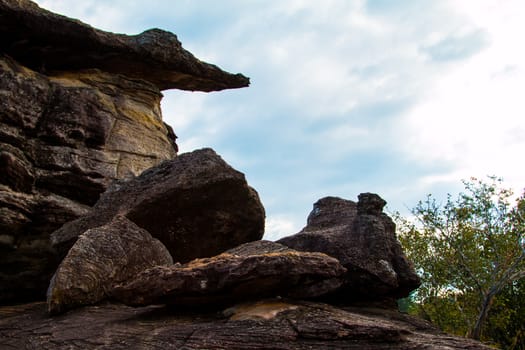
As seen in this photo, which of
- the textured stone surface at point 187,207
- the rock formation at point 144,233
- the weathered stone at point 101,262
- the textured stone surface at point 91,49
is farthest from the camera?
the textured stone surface at point 91,49

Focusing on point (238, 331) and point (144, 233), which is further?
point (144, 233)

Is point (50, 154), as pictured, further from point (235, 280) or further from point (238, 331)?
point (238, 331)

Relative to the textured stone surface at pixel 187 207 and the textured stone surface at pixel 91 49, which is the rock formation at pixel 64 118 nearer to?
the textured stone surface at pixel 91 49

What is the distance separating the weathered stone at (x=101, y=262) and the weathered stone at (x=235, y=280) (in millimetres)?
1461

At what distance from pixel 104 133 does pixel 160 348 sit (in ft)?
34.8

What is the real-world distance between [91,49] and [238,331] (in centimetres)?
1369

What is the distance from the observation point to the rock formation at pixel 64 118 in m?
13.4

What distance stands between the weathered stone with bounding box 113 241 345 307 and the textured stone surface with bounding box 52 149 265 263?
9.74 feet

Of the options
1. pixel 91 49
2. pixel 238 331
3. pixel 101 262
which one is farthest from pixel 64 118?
pixel 238 331

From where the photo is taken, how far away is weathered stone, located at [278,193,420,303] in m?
9.42

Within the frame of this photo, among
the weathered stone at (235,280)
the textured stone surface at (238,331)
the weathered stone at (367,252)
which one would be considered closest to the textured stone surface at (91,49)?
the weathered stone at (367,252)

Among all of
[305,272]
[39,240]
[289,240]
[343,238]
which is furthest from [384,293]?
[39,240]

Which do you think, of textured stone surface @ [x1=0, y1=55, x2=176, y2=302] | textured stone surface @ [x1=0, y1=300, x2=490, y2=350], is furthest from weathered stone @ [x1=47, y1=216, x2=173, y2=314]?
textured stone surface @ [x1=0, y1=55, x2=176, y2=302]

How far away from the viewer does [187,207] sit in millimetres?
10922
